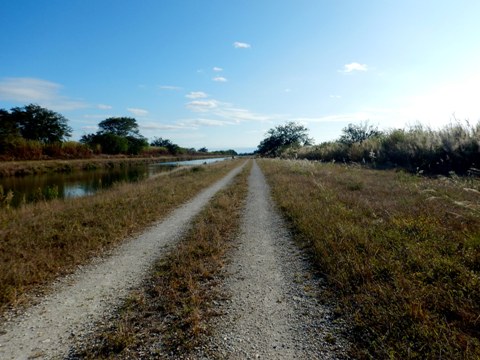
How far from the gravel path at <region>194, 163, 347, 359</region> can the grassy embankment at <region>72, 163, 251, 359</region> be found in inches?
11.7

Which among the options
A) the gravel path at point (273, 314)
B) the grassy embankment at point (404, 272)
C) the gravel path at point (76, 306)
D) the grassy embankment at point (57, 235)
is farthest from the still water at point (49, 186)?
the grassy embankment at point (404, 272)

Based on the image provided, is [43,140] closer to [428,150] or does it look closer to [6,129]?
[6,129]

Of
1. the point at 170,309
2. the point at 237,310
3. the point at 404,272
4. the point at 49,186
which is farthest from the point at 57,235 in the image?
the point at 49,186

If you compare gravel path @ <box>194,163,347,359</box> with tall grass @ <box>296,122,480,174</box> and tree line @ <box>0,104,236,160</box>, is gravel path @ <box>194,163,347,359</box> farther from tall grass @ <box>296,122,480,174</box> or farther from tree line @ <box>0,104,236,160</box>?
tree line @ <box>0,104,236,160</box>

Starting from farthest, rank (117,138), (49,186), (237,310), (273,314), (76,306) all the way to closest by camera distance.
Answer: (117,138), (49,186), (76,306), (237,310), (273,314)

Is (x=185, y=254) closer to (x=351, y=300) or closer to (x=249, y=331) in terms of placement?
(x=249, y=331)

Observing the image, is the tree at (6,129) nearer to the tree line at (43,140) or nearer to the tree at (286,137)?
→ the tree line at (43,140)

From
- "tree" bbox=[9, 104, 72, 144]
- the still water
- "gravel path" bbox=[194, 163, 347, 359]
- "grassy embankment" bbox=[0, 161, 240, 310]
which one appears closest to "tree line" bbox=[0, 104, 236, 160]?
"tree" bbox=[9, 104, 72, 144]

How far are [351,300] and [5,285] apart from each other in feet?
19.2

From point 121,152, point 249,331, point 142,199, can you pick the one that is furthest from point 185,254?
point 121,152

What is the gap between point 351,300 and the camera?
12.9ft

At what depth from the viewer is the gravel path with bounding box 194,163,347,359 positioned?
3.08 metres

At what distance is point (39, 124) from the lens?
60625 millimetres

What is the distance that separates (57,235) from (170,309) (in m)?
5.28
